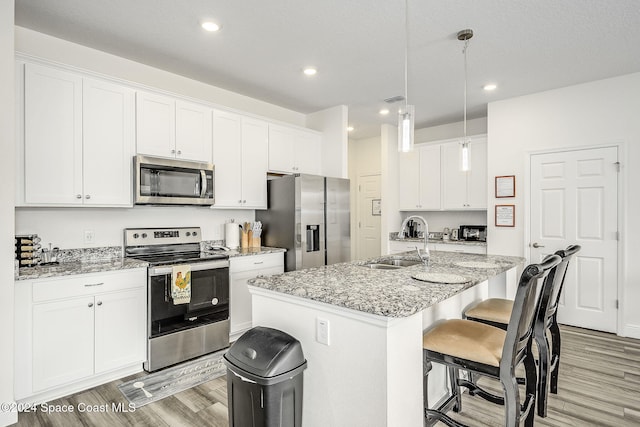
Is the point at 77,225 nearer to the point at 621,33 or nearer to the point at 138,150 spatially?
the point at 138,150

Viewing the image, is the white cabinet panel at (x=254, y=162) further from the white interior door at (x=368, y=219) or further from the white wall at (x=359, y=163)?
the white interior door at (x=368, y=219)

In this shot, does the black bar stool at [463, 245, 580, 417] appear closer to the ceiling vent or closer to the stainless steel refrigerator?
the stainless steel refrigerator

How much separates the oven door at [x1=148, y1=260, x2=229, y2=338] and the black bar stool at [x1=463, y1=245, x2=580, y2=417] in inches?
82.0

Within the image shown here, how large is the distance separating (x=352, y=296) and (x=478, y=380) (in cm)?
176

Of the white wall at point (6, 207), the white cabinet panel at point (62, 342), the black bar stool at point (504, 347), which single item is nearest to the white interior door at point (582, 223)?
the black bar stool at point (504, 347)

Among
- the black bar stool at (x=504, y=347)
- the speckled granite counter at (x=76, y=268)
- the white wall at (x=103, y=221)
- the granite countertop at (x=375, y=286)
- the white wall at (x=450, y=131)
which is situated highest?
the white wall at (x=450, y=131)

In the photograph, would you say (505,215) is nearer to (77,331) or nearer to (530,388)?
(530,388)

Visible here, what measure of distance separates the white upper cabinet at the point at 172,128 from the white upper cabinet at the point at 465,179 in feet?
10.8

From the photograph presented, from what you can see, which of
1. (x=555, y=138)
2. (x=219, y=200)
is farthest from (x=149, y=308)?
(x=555, y=138)

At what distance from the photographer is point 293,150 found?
445 centimetres

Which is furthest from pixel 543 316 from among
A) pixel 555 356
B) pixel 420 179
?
pixel 420 179

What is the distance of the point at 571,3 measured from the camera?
7.84ft

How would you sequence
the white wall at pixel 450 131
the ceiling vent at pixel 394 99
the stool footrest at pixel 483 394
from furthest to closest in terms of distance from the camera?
the white wall at pixel 450 131
the ceiling vent at pixel 394 99
the stool footrest at pixel 483 394

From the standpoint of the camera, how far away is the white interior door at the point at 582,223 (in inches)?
147
